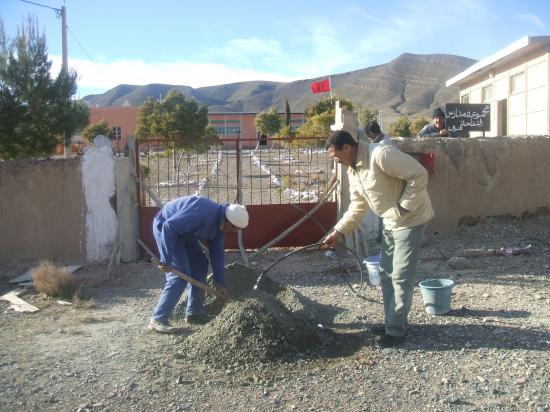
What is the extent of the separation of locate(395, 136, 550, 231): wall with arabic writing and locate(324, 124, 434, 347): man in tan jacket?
421cm

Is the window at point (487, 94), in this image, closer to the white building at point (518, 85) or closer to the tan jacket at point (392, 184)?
the white building at point (518, 85)

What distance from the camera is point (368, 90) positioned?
11781 cm

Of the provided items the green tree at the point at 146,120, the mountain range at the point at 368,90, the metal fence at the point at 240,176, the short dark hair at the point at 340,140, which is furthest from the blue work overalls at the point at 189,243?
the mountain range at the point at 368,90

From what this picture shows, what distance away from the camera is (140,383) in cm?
407

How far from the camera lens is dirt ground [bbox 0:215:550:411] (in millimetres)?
3746

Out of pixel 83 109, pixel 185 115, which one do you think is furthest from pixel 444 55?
pixel 83 109

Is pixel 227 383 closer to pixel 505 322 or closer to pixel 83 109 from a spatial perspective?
pixel 505 322

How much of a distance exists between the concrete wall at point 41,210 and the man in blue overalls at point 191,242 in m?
3.22

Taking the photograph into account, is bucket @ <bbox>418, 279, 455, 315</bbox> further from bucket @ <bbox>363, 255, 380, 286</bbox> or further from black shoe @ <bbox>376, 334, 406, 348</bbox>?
bucket @ <bbox>363, 255, 380, 286</bbox>

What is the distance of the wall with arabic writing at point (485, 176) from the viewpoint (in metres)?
8.62

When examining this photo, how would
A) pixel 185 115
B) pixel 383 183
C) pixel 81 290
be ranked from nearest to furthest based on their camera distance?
pixel 383 183
pixel 81 290
pixel 185 115

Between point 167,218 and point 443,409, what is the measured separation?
106 inches

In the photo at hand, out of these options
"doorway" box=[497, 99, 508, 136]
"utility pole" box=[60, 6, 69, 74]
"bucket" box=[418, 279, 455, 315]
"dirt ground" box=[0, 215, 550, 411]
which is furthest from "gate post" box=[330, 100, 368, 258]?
"utility pole" box=[60, 6, 69, 74]

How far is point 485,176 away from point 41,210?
6.51 meters
